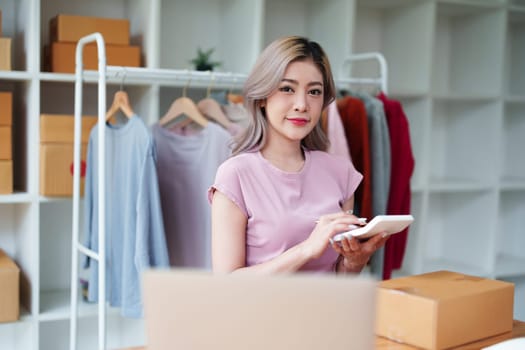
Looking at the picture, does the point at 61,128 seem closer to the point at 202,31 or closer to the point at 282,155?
the point at 202,31

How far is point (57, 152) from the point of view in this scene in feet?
8.11

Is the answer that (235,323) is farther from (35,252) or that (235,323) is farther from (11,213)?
(11,213)

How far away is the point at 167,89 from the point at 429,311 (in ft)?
6.12

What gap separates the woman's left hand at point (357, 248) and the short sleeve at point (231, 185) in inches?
9.9

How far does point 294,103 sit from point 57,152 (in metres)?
1.12

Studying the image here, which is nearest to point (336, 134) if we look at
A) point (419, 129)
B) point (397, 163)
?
point (397, 163)

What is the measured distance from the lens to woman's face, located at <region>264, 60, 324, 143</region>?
1.72 m

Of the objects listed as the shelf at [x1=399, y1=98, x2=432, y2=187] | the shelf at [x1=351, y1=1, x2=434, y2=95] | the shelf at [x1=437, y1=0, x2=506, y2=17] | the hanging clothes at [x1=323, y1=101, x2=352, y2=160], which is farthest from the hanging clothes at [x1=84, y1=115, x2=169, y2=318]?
the shelf at [x1=437, y1=0, x2=506, y2=17]

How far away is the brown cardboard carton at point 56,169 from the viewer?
2.46 m

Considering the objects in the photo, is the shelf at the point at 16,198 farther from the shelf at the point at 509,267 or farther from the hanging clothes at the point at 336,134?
the shelf at the point at 509,267

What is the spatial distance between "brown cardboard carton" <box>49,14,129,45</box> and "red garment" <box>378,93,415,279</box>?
3.49 feet

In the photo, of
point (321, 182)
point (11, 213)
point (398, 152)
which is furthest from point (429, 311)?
point (11, 213)

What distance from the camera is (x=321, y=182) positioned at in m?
1.81

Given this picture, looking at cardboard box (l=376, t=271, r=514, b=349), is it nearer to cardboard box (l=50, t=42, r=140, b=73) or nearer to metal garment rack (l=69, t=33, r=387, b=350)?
metal garment rack (l=69, t=33, r=387, b=350)
